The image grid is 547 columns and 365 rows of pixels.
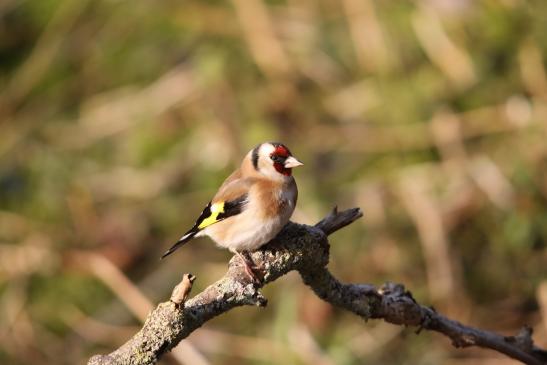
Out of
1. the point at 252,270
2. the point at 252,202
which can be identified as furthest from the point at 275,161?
the point at 252,270

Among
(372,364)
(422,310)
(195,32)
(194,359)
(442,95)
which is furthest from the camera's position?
(195,32)

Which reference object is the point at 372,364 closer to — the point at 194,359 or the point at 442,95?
the point at 194,359

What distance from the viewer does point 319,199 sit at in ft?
19.6

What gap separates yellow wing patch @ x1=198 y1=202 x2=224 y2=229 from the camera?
3596mm

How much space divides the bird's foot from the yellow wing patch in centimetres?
62

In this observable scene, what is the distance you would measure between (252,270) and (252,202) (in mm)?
723

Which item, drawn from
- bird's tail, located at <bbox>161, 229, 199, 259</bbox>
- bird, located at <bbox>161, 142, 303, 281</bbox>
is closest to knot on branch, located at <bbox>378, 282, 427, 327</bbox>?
bird, located at <bbox>161, 142, 303, 281</bbox>

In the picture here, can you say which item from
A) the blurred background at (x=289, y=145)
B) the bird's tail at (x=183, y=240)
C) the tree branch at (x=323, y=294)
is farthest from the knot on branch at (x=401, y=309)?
the blurred background at (x=289, y=145)

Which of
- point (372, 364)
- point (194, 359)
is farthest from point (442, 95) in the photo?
point (194, 359)

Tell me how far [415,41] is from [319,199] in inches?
58.7

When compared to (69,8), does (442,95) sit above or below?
below

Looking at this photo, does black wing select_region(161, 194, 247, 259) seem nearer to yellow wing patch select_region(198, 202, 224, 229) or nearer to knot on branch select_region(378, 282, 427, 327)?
yellow wing patch select_region(198, 202, 224, 229)

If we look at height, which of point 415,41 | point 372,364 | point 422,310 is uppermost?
point 422,310

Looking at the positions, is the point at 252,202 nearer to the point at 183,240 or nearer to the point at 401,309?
the point at 183,240
